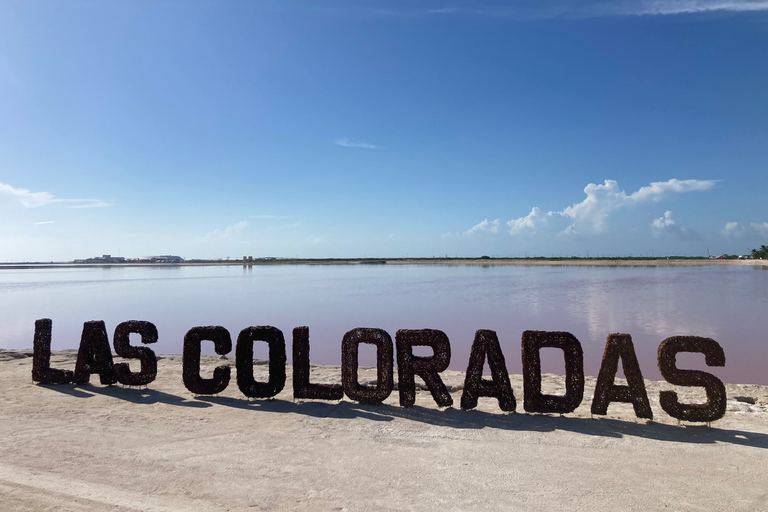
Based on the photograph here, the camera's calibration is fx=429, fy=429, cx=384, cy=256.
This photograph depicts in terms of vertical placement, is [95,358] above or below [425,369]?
below

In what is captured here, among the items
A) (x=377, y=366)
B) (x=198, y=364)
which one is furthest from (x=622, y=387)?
(x=198, y=364)

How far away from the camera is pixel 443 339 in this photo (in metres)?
7.92

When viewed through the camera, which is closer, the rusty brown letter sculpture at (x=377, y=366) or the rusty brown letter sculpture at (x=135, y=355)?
the rusty brown letter sculpture at (x=377, y=366)

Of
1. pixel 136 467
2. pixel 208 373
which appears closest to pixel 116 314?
pixel 208 373

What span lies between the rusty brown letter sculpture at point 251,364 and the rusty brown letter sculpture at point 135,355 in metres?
2.18

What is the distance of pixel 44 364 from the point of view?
9727 mm

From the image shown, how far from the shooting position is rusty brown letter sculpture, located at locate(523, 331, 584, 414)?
23.8 ft

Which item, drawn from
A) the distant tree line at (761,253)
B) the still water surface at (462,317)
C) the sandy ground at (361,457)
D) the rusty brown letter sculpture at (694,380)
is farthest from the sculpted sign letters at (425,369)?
the distant tree line at (761,253)

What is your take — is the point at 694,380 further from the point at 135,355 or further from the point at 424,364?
the point at 135,355

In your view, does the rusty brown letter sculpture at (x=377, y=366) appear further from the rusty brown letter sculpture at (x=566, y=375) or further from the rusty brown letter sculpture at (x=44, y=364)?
the rusty brown letter sculpture at (x=44, y=364)

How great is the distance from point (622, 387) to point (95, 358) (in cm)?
1055

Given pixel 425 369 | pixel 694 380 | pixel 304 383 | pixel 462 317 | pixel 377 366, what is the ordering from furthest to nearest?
pixel 462 317
pixel 304 383
pixel 377 366
pixel 425 369
pixel 694 380

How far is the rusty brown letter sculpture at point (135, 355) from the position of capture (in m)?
9.15

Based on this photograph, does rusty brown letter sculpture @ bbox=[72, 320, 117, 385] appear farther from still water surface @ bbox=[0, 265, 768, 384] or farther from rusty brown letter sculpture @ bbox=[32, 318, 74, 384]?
still water surface @ bbox=[0, 265, 768, 384]
